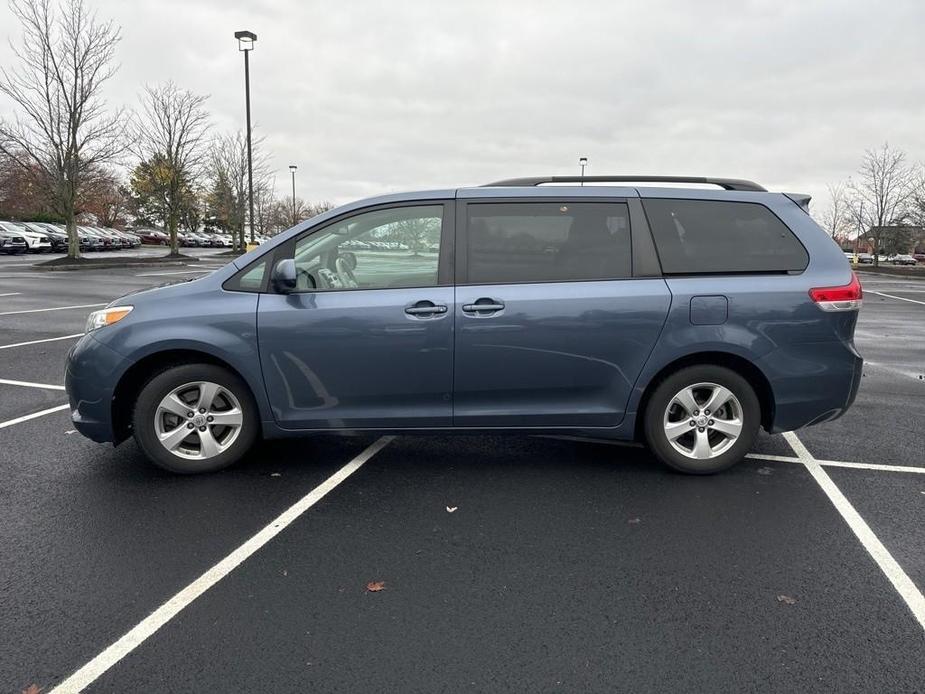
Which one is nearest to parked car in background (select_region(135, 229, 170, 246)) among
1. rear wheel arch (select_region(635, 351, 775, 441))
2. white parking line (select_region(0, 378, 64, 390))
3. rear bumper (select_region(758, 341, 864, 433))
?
white parking line (select_region(0, 378, 64, 390))

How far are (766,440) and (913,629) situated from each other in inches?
97.5

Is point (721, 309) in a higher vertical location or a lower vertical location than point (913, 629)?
higher

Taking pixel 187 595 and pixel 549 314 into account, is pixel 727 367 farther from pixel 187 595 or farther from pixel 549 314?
pixel 187 595

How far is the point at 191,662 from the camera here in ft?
7.78

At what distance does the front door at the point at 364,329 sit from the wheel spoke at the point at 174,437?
60 centimetres

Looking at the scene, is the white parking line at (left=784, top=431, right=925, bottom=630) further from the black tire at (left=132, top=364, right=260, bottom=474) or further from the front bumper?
the front bumper

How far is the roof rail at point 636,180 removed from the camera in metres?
4.32

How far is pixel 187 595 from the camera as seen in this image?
9.16 ft

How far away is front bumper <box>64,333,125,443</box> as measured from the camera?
3.89 meters

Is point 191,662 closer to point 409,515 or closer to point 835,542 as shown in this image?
point 409,515

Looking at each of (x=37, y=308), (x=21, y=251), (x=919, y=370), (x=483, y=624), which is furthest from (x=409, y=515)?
(x=21, y=251)

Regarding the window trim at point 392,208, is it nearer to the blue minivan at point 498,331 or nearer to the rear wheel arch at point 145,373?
the blue minivan at point 498,331

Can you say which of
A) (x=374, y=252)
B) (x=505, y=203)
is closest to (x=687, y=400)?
(x=505, y=203)

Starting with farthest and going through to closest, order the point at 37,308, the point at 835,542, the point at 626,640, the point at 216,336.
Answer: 1. the point at 37,308
2. the point at 216,336
3. the point at 835,542
4. the point at 626,640
